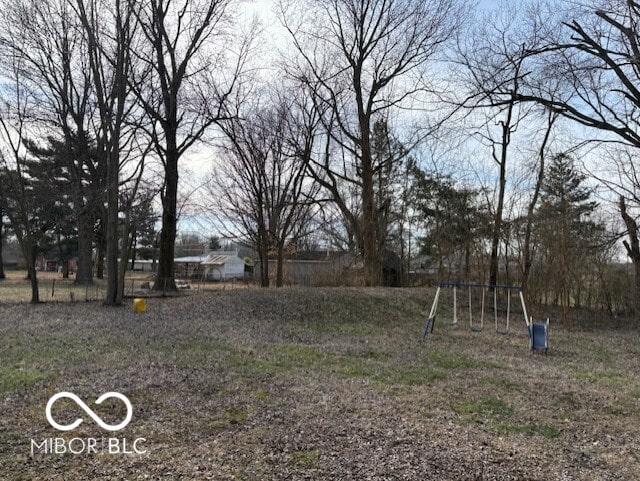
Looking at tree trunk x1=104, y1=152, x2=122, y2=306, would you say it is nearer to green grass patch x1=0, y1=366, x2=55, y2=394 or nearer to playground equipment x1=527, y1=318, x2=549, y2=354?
green grass patch x1=0, y1=366, x2=55, y2=394

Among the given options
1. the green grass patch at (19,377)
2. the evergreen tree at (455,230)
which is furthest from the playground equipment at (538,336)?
the green grass patch at (19,377)

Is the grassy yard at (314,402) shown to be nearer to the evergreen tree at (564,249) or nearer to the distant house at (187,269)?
the evergreen tree at (564,249)

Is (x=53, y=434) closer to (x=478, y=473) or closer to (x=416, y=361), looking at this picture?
(x=478, y=473)

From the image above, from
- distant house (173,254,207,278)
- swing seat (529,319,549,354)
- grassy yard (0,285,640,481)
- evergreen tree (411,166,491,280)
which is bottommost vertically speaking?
grassy yard (0,285,640,481)

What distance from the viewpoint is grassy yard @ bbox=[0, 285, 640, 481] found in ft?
11.6

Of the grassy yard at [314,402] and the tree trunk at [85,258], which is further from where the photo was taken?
the tree trunk at [85,258]

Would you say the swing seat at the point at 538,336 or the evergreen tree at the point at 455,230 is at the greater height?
the evergreen tree at the point at 455,230

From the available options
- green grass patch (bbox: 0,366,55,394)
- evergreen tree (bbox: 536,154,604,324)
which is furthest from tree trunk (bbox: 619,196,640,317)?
green grass patch (bbox: 0,366,55,394)

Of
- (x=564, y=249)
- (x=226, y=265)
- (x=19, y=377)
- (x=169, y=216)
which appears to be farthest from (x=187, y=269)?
(x=19, y=377)

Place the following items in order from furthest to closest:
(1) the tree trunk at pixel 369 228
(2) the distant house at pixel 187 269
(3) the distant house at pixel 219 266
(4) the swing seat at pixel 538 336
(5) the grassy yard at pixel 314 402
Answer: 1. (3) the distant house at pixel 219 266
2. (2) the distant house at pixel 187 269
3. (1) the tree trunk at pixel 369 228
4. (4) the swing seat at pixel 538 336
5. (5) the grassy yard at pixel 314 402

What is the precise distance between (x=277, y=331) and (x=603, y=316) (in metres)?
9.78

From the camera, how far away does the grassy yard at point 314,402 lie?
3.53 metres

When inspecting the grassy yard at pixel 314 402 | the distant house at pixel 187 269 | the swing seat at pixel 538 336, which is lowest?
the grassy yard at pixel 314 402

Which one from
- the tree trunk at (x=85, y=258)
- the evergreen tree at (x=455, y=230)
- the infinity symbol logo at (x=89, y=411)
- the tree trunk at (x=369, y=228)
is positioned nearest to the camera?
the infinity symbol logo at (x=89, y=411)
